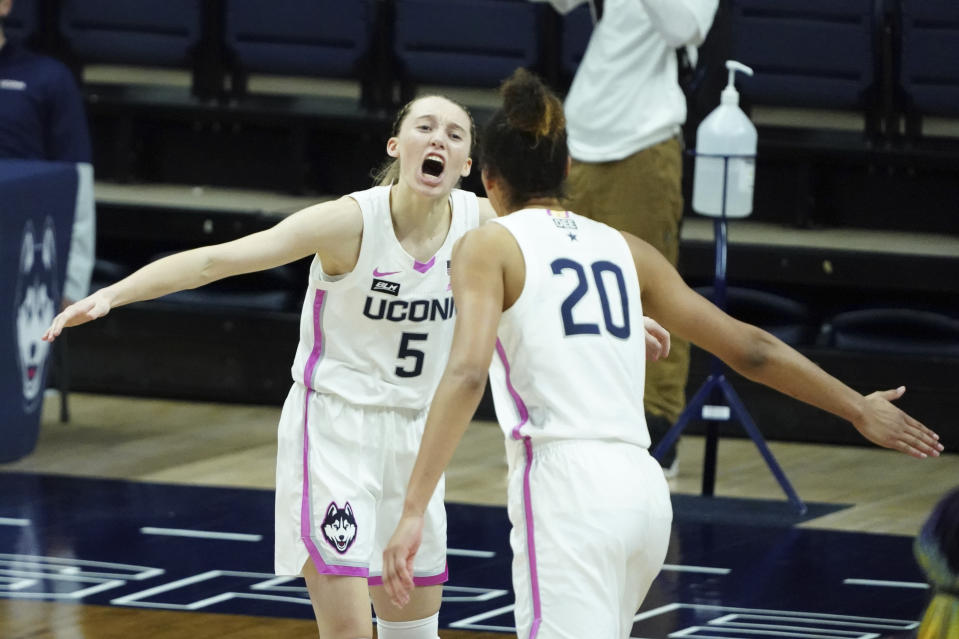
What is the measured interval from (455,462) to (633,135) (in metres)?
1.44

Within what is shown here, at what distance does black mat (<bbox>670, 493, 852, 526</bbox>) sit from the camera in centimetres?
595

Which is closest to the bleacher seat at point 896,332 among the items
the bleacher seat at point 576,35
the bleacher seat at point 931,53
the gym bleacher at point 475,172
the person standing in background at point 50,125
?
the gym bleacher at point 475,172

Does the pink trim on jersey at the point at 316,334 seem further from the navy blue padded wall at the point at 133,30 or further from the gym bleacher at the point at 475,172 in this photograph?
the navy blue padded wall at the point at 133,30

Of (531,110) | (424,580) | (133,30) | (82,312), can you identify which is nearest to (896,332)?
(133,30)

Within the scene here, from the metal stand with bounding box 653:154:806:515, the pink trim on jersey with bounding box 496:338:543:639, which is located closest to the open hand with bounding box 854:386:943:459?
the pink trim on jersey with bounding box 496:338:543:639

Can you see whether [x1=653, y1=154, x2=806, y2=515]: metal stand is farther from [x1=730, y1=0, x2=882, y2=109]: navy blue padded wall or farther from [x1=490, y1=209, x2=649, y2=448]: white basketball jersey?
[x1=490, y1=209, x2=649, y2=448]: white basketball jersey

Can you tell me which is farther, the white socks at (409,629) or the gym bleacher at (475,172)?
the gym bleacher at (475,172)

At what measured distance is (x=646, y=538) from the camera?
2.87 metres

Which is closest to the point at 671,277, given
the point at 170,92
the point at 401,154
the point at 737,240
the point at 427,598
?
the point at 401,154

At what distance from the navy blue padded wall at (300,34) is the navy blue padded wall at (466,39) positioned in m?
0.20

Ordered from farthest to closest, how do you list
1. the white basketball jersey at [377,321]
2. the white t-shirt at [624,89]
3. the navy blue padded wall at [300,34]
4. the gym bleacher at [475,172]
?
the navy blue padded wall at [300,34]
the gym bleacher at [475,172]
the white t-shirt at [624,89]
the white basketball jersey at [377,321]

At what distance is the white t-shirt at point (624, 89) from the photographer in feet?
20.5

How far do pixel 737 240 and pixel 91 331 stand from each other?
2.86 m

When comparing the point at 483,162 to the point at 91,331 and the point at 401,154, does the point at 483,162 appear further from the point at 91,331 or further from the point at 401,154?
the point at 91,331
